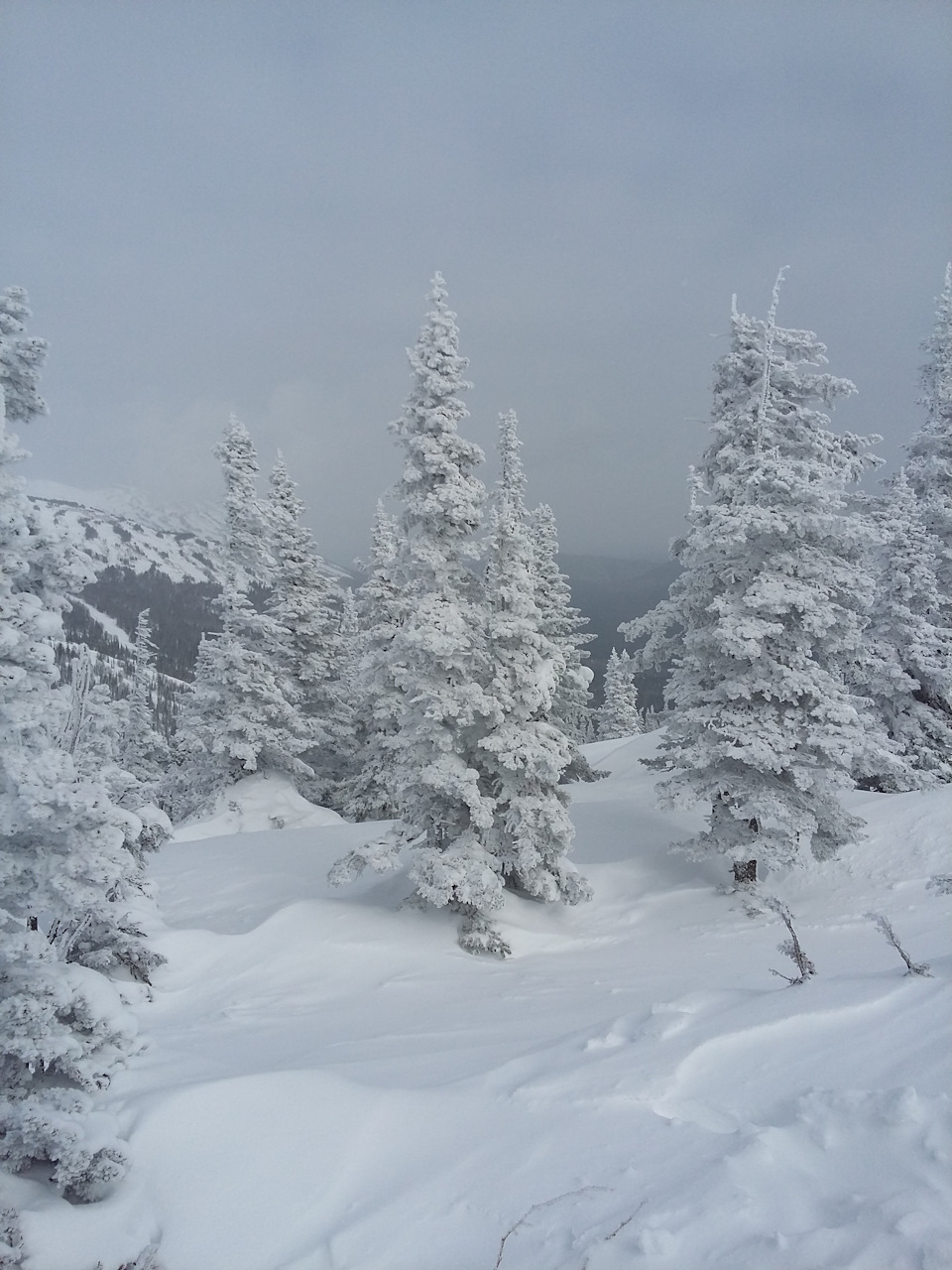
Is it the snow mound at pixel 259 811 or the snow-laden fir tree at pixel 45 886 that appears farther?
the snow mound at pixel 259 811

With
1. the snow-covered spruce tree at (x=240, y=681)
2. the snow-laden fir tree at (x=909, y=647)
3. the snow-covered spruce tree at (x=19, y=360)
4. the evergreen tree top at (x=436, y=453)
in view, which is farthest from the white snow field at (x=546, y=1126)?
the snow-covered spruce tree at (x=240, y=681)

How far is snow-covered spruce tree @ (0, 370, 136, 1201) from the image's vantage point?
202 inches

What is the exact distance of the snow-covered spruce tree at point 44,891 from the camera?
5137mm

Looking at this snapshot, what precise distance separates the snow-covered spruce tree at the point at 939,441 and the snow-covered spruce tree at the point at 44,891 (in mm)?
25318

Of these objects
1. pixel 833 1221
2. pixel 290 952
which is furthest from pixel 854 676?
pixel 833 1221

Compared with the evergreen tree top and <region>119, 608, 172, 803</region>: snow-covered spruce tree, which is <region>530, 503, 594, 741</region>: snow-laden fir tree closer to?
the evergreen tree top

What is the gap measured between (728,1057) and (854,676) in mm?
17730

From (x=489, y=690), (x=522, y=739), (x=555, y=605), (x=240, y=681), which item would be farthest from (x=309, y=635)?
(x=522, y=739)

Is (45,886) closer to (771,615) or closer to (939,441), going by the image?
(771,615)

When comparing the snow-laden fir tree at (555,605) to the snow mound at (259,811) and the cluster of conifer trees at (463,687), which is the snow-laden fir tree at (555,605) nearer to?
the snow mound at (259,811)

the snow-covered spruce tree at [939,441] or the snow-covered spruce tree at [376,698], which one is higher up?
the snow-covered spruce tree at [939,441]

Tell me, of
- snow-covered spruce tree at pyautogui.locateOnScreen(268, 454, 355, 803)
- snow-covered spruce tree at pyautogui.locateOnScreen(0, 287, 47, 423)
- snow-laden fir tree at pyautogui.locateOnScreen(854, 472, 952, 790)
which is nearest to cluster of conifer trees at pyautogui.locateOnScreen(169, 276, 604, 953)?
snow-covered spruce tree at pyautogui.locateOnScreen(0, 287, 47, 423)

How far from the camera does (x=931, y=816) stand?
15.0 metres

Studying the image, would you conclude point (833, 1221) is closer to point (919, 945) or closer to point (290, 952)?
point (919, 945)
